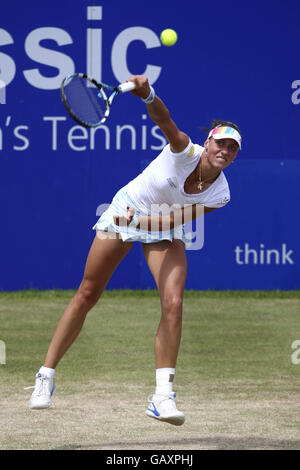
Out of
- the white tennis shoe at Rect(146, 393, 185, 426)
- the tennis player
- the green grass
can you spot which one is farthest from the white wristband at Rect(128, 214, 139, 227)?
the green grass

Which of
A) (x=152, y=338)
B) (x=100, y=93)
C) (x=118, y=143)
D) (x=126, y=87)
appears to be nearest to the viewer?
(x=126, y=87)

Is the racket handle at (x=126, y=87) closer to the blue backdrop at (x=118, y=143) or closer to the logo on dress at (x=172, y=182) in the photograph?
the logo on dress at (x=172, y=182)

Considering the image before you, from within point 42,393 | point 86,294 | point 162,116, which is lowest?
point 42,393

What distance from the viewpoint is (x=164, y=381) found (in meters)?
5.32

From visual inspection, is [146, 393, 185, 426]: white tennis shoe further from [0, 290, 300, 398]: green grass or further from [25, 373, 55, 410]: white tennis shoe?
[0, 290, 300, 398]: green grass

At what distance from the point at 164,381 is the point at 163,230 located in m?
0.87

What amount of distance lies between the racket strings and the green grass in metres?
2.52

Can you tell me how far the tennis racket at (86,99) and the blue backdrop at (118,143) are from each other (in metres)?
6.27

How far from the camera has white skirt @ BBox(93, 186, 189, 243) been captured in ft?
18.0

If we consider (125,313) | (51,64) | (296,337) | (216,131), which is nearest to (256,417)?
(216,131)

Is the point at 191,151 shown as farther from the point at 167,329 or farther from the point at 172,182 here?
the point at 167,329

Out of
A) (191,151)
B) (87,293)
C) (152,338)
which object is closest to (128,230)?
(87,293)

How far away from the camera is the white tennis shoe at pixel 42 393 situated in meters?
5.46

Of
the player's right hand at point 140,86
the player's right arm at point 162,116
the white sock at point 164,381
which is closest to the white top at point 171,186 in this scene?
the player's right arm at point 162,116
